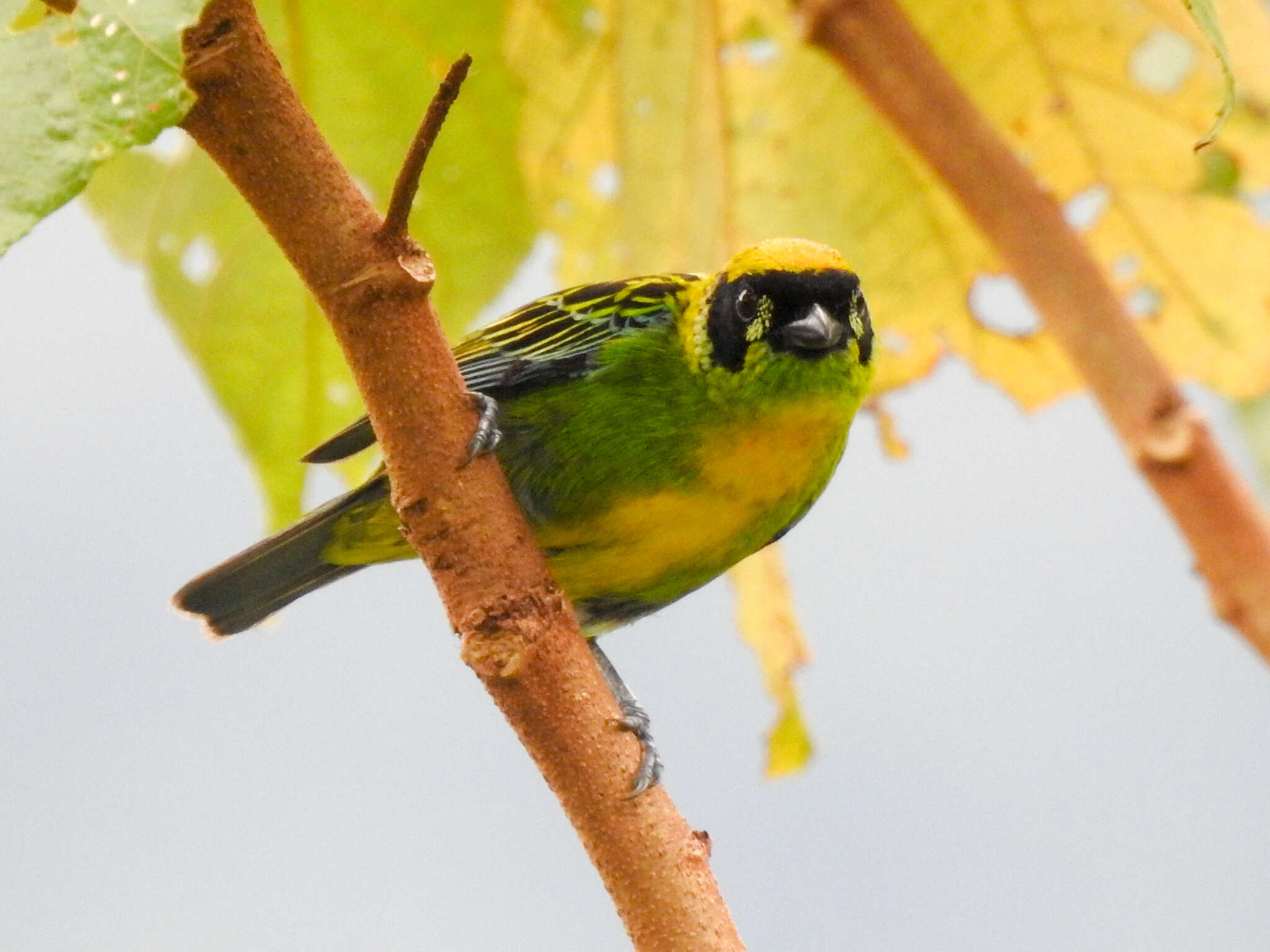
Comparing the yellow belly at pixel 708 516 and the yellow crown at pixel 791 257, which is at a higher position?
the yellow crown at pixel 791 257

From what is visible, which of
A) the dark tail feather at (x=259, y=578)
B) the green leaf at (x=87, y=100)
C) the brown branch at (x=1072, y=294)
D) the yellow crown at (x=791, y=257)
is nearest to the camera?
the green leaf at (x=87, y=100)

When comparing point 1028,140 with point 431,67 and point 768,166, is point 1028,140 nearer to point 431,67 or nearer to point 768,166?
point 768,166

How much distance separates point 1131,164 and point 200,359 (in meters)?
1.40

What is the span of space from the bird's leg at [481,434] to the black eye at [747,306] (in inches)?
38.1

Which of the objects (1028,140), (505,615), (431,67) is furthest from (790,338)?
(505,615)

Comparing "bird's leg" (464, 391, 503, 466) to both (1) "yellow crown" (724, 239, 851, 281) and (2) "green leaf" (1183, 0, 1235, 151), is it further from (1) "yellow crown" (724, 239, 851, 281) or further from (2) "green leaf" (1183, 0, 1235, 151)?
(1) "yellow crown" (724, 239, 851, 281)

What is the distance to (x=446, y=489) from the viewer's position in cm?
136

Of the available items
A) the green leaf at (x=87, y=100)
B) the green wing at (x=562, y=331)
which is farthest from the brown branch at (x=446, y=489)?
the green wing at (x=562, y=331)

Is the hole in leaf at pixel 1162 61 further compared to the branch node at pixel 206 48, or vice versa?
the hole in leaf at pixel 1162 61

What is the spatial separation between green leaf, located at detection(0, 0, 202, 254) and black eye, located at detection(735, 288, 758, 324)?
1462mm

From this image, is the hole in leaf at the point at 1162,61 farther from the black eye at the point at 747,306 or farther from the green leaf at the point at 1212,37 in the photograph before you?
the green leaf at the point at 1212,37

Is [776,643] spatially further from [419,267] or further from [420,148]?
[420,148]

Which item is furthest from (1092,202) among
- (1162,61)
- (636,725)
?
(636,725)

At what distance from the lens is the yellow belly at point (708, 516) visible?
7.87 feet
